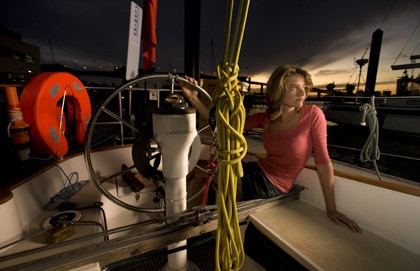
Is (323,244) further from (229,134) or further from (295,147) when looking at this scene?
(229,134)

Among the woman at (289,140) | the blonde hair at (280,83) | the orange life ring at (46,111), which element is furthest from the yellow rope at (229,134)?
the orange life ring at (46,111)

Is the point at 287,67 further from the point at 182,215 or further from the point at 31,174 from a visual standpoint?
the point at 31,174

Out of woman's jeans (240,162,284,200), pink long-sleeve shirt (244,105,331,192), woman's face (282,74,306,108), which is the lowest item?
woman's jeans (240,162,284,200)

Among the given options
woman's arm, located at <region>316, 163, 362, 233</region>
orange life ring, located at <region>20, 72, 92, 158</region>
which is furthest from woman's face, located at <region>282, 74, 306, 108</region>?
orange life ring, located at <region>20, 72, 92, 158</region>

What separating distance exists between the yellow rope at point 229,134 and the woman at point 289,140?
528 millimetres

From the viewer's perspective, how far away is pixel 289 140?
41.3 inches

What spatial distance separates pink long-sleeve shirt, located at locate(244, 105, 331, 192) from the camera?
1.01 m

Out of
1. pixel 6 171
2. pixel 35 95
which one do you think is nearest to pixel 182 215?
pixel 6 171

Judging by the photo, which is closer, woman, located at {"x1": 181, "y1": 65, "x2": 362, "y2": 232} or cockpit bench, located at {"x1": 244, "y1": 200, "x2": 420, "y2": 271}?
cockpit bench, located at {"x1": 244, "y1": 200, "x2": 420, "y2": 271}

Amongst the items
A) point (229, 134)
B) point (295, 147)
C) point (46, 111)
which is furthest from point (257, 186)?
point (46, 111)

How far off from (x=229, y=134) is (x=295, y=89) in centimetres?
72

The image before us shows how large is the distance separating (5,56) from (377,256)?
28.7 metres

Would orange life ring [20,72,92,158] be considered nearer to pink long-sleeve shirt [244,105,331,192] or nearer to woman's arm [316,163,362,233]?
pink long-sleeve shirt [244,105,331,192]

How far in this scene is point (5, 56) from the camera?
19.2 metres
